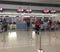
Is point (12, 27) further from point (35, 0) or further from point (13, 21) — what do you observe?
point (35, 0)

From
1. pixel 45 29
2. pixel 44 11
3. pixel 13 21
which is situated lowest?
pixel 45 29

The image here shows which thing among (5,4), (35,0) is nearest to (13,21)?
(5,4)

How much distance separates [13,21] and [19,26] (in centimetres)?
120

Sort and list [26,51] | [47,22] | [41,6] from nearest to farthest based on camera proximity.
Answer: [26,51], [47,22], [41,6]

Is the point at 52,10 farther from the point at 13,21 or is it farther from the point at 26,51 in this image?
the point at 26,51

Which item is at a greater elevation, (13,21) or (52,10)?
(52,10)

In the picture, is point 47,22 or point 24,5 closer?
point 47,22

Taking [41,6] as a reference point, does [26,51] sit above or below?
below

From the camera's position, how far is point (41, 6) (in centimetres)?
1747

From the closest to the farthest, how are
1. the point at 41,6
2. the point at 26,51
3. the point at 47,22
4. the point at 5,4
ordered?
the point at 26,51, the point at 47,22, the point at 5,4, the point at 41,6

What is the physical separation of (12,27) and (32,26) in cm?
280

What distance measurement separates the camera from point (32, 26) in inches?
612

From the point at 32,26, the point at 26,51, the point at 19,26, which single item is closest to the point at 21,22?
the point at 19,26

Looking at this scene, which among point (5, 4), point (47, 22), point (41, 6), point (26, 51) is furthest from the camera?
point (41, 6)
